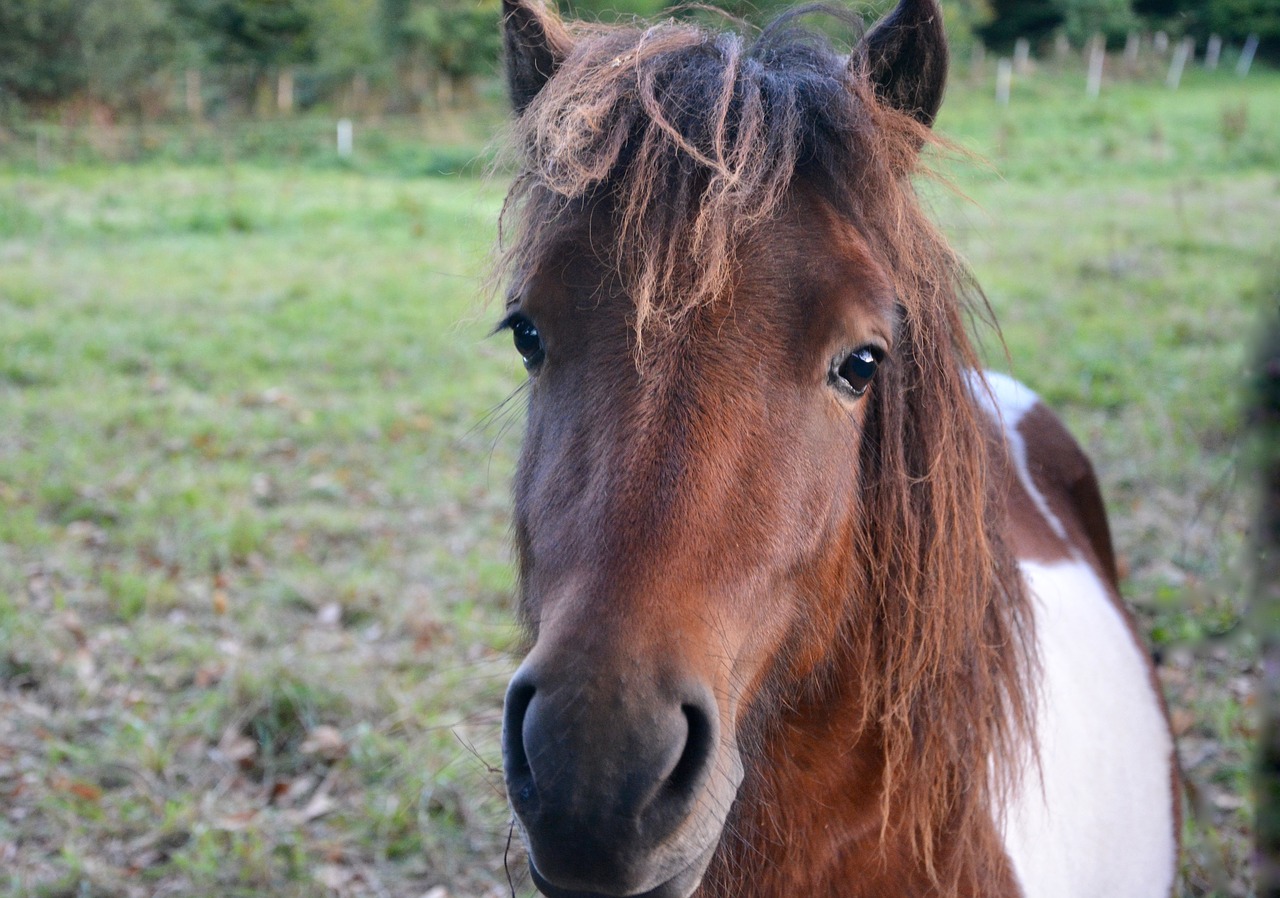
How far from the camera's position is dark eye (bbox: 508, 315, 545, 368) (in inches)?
Result: 62.6

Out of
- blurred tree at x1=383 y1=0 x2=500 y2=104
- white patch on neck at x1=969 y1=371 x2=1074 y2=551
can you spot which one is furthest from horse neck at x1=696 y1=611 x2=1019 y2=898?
blurred tree at x1=383 y1=0 x2=500 y2=104

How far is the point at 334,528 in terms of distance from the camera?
4.74 m

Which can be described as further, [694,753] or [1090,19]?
[1090,19]

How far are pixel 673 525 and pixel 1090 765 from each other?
145 cm

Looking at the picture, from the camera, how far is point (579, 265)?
4.86 ft

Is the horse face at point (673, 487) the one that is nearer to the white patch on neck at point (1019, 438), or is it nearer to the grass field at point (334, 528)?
the grass field at point (334, 528)

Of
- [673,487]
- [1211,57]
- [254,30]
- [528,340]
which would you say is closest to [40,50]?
[254,30]

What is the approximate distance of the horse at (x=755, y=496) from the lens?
1.15 m

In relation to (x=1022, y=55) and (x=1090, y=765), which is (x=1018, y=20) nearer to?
(x=1022, y=55)

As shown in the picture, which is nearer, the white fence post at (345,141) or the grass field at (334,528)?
the grass field at (334,528)

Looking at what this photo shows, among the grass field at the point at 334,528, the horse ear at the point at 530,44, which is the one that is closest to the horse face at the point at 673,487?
the horse ear at the point at 530,44

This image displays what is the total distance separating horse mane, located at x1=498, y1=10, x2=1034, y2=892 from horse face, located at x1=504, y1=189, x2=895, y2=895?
0.07 m

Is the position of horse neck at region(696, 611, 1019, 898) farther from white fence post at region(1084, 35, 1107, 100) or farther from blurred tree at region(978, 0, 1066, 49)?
white fence post at region(1084, 35, 1107, 100)

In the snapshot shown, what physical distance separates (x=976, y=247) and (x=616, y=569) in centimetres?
918
